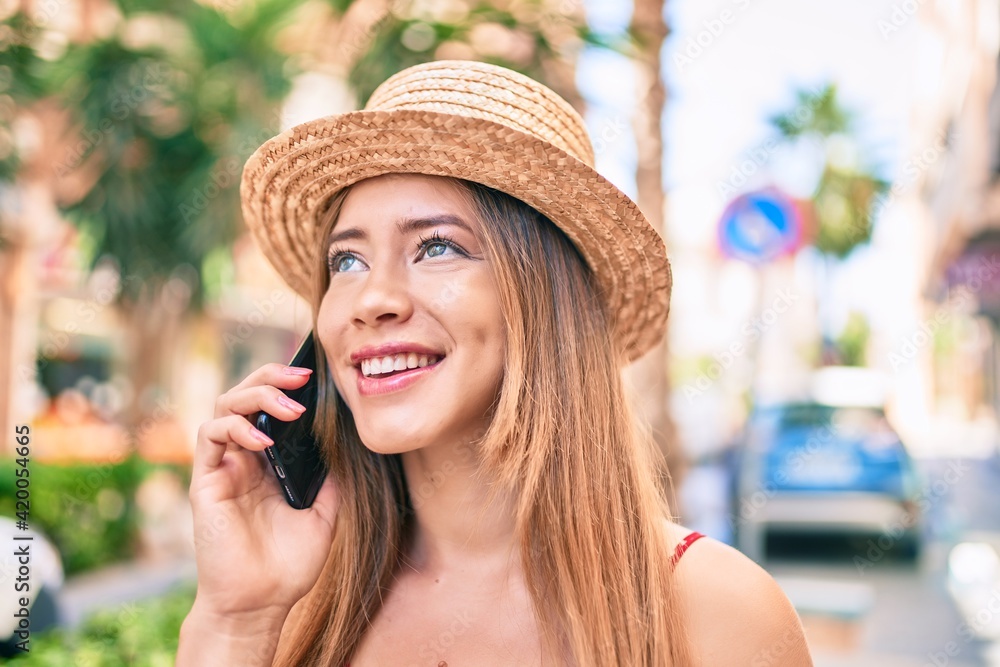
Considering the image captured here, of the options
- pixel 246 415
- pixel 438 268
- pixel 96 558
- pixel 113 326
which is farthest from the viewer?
pixel 113 326

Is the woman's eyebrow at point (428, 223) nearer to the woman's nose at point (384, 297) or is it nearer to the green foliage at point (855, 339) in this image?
the woman's nose at point (384, 297)

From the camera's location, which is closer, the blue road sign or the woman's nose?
the woman's nose

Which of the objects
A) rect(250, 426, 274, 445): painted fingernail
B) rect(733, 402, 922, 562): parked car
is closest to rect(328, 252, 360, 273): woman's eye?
rect(250, 426, 274, 445): painted fingernail

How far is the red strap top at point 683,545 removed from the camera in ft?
5.88

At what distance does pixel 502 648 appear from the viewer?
1.82 meters

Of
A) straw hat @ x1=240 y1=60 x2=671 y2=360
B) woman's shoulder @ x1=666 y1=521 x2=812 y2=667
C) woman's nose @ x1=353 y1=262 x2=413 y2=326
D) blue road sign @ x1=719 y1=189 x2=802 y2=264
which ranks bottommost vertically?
woman's shoulder @ x1=666 y1=521 x2=812 y2=667

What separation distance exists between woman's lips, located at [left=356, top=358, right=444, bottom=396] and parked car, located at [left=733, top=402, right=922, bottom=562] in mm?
8041

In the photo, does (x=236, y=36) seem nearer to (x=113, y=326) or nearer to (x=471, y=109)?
(x=471, y=109)

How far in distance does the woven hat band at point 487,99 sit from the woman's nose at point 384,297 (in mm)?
338

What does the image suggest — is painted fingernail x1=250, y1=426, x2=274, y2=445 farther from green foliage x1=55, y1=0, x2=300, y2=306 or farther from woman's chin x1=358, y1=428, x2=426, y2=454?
green foliage x1=55, y1=0, x2=300, y2=306

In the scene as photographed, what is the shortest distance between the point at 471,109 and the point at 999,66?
14.3 m

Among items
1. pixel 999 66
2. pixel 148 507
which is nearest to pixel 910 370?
pixel 999 66

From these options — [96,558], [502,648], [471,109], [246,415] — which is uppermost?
[471,109]

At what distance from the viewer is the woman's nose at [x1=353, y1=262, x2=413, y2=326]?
1.77 meters
